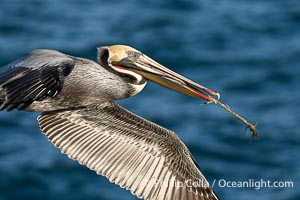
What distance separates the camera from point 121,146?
37.3 feet

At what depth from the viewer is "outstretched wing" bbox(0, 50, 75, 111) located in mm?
9992

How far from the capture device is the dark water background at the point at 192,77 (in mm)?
18406

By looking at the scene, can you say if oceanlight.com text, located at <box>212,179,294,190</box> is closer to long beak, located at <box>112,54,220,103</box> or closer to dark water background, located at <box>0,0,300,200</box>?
dark water background, located at <box>0,0,300,200</box>

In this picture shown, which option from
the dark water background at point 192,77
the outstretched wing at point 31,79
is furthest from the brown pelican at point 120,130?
the dark water background at point 192,77

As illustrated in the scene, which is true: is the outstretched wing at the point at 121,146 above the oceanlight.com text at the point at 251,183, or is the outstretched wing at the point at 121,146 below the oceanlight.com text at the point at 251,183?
above

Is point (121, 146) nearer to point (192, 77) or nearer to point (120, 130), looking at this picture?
point (120, 130)

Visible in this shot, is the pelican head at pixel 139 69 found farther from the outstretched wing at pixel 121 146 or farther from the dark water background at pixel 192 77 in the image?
the dark water background at pixel 192 77

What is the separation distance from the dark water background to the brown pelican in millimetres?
6731

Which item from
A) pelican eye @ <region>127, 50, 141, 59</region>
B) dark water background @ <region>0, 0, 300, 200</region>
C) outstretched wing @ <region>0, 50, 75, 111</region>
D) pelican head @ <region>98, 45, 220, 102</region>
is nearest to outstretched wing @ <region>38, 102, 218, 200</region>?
pelican head @ <region>98, 45, 220, 102</region>

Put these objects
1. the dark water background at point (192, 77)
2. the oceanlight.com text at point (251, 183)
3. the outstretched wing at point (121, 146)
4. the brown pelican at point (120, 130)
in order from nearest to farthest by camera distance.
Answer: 1. the brown pelican at point (120, 130)
2. the outstretched wing at point (121, 146)
3. the oceanlight.com text at point (251, 183)
4. the dark water background at point (192, 77)

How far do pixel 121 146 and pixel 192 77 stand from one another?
10.5 meters

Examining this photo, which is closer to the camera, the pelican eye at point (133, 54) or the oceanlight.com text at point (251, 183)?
the pelican eye at point (133, 54)

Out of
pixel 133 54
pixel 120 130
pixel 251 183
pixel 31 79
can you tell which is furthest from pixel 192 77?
pixel 31 79

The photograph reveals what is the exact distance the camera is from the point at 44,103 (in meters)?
10.9
